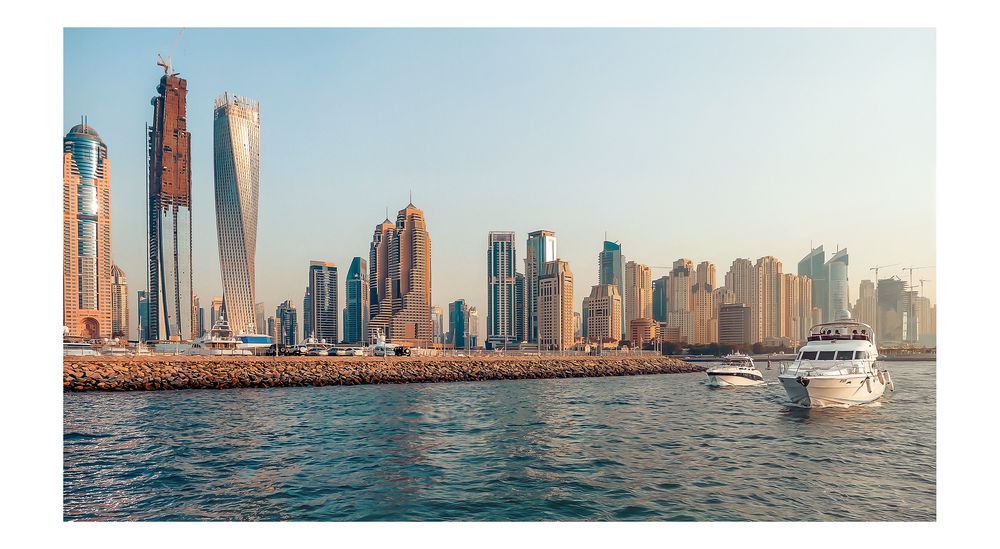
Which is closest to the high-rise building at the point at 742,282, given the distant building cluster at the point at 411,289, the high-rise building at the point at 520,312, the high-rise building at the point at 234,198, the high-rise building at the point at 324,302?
the distant building cluster at the point at 411,289

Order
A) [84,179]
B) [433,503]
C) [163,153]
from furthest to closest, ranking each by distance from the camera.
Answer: [163,153]
[84,179]
[433,503]

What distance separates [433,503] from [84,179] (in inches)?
1212

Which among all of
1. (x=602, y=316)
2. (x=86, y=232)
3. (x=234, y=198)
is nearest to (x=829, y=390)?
(x=86, y=232)

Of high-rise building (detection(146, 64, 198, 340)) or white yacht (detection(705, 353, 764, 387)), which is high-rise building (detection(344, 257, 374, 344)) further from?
white yacht (detection(705, 353, 764, 387))

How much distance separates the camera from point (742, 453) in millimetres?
12680

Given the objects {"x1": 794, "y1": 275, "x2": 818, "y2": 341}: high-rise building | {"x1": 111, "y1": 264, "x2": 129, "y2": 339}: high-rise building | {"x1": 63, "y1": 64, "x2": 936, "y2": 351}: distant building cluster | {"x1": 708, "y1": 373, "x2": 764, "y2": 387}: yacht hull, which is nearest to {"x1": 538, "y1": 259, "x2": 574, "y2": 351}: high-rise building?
{"x1": 63, "y1": 64, "x2": 936, "y2": 351}: distant building cluster

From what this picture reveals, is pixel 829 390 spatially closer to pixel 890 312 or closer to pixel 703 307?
pixel 890 312

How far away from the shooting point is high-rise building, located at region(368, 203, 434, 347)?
78.9m

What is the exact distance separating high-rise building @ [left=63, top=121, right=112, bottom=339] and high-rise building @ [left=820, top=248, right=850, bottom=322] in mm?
24978

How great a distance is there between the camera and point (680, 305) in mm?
74375

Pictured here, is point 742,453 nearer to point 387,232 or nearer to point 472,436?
point 472,436

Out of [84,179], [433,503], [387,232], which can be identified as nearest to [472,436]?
[433,503]

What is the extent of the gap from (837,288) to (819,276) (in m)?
1.10
